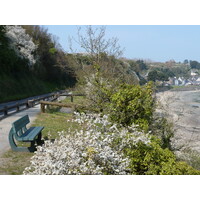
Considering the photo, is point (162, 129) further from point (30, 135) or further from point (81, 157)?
point (81, 157)

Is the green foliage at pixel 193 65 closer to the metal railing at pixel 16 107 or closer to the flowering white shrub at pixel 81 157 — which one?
the metal railing at pixel 16 107

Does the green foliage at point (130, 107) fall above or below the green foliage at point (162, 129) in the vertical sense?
above

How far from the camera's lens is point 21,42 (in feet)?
97.2

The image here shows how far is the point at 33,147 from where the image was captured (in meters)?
6.96

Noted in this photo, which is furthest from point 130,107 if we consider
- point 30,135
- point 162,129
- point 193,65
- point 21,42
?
point 21,42

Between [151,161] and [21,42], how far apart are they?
26.9 meters

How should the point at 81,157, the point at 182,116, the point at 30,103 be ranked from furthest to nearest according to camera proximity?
1. the point at 182,116
2. the point at 30,103
3. the point at 81,157

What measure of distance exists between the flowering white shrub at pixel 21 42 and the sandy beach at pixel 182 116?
16110 millimetres

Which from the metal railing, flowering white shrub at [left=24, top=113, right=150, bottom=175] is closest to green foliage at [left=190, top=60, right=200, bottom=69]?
the metal railing

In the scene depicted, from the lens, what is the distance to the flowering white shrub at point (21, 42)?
1095 inches

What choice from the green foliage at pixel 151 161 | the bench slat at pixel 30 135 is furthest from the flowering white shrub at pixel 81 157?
the bench slat at pixel 30 135

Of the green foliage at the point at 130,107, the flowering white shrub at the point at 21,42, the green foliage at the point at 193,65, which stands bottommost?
the green foliage at the point at 130,107

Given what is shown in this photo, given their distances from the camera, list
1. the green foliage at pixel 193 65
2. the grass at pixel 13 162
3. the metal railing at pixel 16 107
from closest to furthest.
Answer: the grass at pixel 13 162 < the metal railing at pixel 16 107 < the green foliage at pixel 193 65
